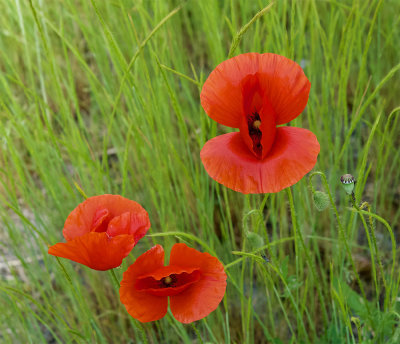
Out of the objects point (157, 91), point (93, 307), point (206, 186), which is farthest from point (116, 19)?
point (93, 307)

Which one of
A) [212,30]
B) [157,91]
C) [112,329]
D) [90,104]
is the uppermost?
[212,30]

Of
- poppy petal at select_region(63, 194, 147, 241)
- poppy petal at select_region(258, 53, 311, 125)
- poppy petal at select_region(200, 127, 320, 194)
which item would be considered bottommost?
poppy petal at select_region(63, 194, 147, 241)

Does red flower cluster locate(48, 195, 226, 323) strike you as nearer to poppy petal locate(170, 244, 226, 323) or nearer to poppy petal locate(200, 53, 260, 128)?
poppy petal locate(170, 244, 226, 323)

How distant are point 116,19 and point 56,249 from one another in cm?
94

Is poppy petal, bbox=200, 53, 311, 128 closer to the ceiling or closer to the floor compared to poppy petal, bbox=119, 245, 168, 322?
closer to the ceiling

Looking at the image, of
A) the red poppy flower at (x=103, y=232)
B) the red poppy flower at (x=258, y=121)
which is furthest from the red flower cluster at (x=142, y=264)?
the red poppy flower at (x=258, y=121)

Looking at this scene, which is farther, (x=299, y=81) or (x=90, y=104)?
(x=90, y=104)

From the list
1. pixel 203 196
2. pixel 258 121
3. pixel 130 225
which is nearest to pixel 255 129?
→ pixel 258 121

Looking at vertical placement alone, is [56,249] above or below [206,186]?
above

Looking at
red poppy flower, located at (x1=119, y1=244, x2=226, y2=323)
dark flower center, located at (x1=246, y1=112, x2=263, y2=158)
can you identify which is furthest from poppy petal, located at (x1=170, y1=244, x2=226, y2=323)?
dark flower center, located at (x1=246, y1=112, x2=263, y2=158)

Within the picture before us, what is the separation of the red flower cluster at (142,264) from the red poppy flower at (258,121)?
0.35ft

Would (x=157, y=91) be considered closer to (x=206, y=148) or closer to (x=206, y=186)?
(x=206, y=186)

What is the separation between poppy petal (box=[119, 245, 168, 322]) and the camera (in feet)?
1.86

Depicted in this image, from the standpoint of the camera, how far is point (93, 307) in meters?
1.19
